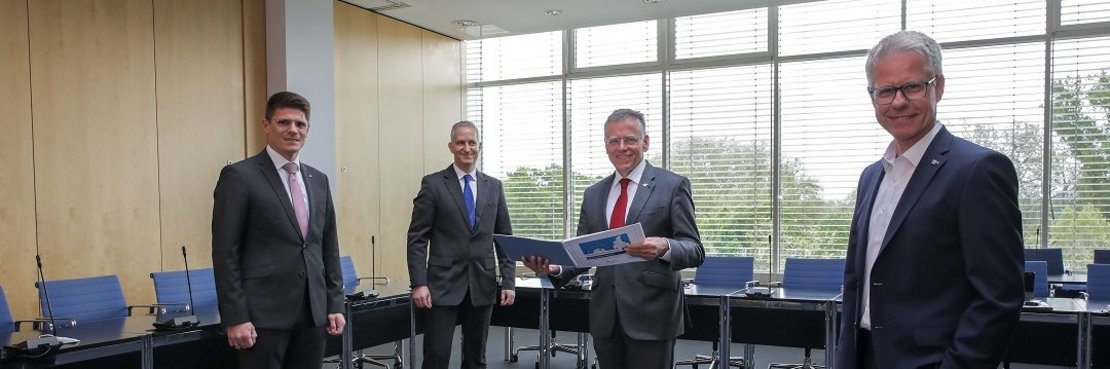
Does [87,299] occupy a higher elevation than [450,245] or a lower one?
lower

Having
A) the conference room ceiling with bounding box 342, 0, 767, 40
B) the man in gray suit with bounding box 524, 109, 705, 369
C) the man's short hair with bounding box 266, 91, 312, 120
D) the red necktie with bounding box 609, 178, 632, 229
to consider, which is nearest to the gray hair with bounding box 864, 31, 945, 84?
the man in gray suit with bounding box 524, 109, 705, 369

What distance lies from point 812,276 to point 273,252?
397 cm

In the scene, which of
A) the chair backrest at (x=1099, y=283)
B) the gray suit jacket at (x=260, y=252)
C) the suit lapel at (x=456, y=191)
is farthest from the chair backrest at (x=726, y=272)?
the gray suit jacket at (x=260, y=252)

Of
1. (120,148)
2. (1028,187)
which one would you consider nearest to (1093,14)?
(1028,187)

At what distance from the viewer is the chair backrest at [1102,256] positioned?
6.60 m

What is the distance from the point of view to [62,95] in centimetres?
541

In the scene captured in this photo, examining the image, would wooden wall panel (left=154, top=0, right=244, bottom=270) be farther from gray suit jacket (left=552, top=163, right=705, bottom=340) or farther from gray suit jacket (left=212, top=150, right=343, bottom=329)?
gray suit jacket (left=552, top=163, right=705, bottom=340)

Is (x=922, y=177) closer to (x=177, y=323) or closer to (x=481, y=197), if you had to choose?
(x=481, y=197)

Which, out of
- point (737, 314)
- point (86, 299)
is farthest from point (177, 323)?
point (737, 314)

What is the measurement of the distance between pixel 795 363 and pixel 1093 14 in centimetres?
435

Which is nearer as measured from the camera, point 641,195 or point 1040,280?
point 641,195

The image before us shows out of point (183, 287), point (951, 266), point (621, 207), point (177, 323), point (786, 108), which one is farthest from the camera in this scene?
point (786, 108)

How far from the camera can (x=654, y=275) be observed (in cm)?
289

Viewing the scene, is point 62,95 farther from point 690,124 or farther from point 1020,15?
point 1020,15
